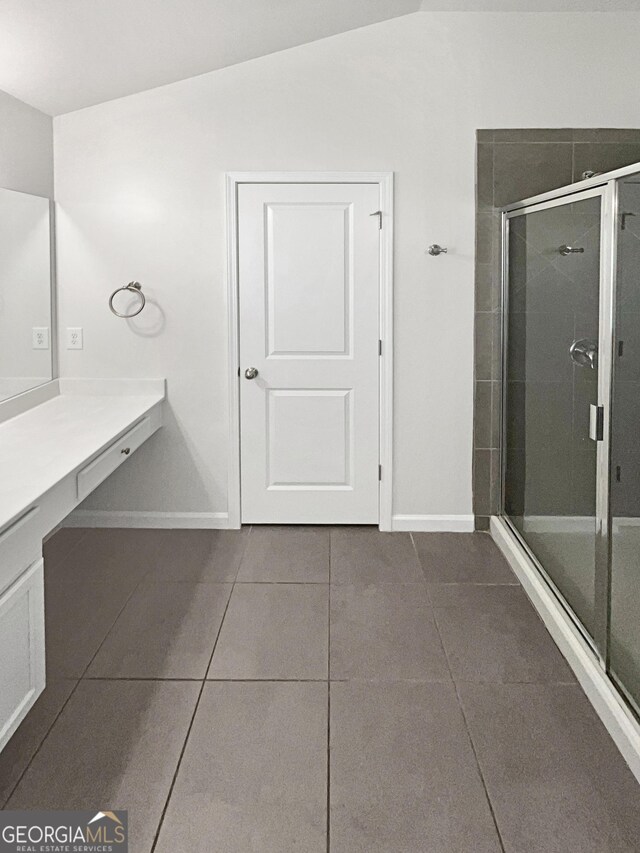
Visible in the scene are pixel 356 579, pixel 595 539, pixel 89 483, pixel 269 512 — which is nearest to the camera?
pixel 595 539

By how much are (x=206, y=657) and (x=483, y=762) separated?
3.49ft

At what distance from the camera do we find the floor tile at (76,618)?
282 centimetres

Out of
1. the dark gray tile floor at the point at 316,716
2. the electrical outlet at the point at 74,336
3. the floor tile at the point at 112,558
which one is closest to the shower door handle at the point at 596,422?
the dark gray tile floor at the point at 316,716

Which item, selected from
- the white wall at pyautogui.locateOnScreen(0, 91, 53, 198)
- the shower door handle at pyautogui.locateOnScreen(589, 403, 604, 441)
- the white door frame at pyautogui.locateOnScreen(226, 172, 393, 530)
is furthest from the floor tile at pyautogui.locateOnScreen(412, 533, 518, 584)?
the white wall at pyautogui.locateOnScreen(0, 91, 53, 198)

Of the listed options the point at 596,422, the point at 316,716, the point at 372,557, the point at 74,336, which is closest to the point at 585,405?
the point at 596,422

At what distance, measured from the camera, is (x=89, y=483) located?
296 centimetres

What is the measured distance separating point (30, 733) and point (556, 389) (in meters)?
2.20

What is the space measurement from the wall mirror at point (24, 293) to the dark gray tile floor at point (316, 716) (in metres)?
0.96

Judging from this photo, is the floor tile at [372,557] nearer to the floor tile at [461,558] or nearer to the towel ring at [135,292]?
the floor tile at [461,558]

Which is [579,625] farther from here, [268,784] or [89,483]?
[89,483]

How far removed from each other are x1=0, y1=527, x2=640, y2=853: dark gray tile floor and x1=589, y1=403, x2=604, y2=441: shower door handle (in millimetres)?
798

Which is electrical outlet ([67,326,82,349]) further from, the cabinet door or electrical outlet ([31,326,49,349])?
the cabinet door

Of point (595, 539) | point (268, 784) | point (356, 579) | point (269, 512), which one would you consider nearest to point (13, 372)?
point (269, 512)

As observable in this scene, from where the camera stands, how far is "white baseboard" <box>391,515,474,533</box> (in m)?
4.30
